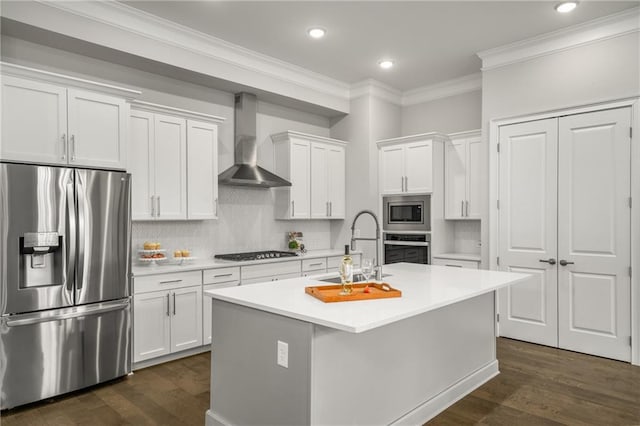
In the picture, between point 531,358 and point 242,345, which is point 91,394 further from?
point 531,358

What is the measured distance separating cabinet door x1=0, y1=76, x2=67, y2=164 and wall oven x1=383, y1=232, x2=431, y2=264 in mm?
3890

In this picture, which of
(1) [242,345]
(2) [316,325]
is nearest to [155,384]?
(1) [242,345]

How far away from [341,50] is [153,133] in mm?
2192

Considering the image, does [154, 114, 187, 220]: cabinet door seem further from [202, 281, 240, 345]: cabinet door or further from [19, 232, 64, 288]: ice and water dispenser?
[19, 232, 64, 288]: ice and water dispenser

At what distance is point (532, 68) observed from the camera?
14.5 ft

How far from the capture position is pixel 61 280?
121 inches

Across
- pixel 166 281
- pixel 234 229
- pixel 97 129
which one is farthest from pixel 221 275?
pixel 97 129

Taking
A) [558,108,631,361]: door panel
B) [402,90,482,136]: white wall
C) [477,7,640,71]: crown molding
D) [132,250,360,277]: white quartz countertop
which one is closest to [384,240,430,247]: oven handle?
[132,250,360,277]: white quartz countertop

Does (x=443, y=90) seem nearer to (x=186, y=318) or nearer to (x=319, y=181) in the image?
(x=319, y=181)

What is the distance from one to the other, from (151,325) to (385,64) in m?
3.84

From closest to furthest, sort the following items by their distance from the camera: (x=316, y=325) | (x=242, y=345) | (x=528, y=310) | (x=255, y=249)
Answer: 1. (x=316, y=325)
2. (x=242, y=345)
3. (x=528, y=310)
4. (x=255, y=249)

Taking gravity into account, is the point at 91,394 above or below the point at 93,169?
below

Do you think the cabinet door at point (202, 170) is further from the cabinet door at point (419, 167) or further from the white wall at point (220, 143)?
the cabinet door at point (419, 167)

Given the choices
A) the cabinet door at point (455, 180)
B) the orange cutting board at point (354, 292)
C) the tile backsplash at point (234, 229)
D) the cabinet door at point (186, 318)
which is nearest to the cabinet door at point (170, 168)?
the tile backsplash at point (234, 229)
